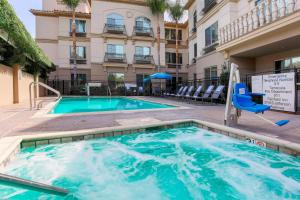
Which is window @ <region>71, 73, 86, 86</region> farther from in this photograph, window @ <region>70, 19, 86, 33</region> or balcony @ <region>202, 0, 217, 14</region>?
balcony @ <region>202, 0, 217, 14</region>

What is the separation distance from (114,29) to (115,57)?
2.94 metres

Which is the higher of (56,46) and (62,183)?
(56,46)

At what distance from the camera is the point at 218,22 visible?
13.4m

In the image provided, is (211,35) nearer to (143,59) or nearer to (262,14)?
(262,14)

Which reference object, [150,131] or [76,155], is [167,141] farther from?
[76,155]

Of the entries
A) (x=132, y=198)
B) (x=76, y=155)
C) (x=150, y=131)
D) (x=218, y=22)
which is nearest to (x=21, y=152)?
(x=76, y=155)

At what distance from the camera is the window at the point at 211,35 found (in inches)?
549

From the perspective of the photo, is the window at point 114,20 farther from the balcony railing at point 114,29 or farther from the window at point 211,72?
the window at point 211,72

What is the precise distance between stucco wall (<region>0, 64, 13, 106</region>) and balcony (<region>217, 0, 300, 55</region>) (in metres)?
11.1

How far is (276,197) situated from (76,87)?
63.7 ft

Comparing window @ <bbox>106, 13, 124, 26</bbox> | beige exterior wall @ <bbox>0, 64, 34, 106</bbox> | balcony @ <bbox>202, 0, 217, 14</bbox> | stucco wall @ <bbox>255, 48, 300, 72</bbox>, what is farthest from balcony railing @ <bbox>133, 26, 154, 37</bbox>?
stucco wall @ <bbox>255, 48, 300, 72</bbox>

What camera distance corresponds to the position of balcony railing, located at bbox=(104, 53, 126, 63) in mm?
21031

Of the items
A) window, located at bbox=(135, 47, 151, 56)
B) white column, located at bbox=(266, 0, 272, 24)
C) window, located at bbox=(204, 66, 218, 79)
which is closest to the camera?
white column, located at bbox=(266, 0, 272, 24)

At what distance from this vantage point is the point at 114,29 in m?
21.3
